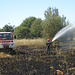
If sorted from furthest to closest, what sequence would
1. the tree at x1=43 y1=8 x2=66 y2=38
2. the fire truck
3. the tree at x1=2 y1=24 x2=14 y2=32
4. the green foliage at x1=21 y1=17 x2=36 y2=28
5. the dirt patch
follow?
the green foliage at x1=21 y1=17 x2=36 y2=28 → the tree at x1=2 y1=24 x2=14 y2=32 → the tree at x1=43 y1=8 x2=66 y2=38 → the fire truck → the dirt patch

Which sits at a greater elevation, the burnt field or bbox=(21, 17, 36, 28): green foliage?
bbox=(21, 17, 36, 28): green foliage

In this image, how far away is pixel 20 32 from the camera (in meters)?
44.6

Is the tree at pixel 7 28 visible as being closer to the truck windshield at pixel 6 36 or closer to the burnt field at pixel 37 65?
the truck windshield at pixel 6 36

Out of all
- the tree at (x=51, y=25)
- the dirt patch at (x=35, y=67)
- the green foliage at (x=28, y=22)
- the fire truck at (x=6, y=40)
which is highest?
the green foliage at (x=28, y=22)

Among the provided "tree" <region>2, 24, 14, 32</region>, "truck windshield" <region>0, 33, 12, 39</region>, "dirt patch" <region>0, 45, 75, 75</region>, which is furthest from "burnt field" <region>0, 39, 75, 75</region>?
"tree" <region>2, 24, 14, 32</region>

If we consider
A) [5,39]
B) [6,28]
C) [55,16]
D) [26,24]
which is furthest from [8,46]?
[26,24]

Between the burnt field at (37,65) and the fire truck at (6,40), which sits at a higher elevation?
the fire truck at (6,40)

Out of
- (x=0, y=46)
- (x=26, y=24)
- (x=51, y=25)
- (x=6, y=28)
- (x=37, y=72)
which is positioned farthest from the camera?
(x=26, y=24)

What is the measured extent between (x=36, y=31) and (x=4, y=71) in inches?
1493

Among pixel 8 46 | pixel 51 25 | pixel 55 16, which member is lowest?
pixel 8 46

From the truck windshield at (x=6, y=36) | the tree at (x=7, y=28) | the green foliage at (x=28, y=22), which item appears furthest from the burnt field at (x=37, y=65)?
the green foliage at (x=28, y=22)

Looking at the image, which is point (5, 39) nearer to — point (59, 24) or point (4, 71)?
point (4, 71)

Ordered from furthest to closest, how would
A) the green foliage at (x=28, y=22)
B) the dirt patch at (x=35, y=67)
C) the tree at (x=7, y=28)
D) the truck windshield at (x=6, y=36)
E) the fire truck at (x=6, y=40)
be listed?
the green foliage at (x=28, y=22), the tree at (x=7, y=28), the truck windshield at (x=6, y=36), the fire truck at (x=6, y=40), the dirt patch at (x=35, y=67)

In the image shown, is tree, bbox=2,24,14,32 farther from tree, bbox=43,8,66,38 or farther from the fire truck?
the fire truck
